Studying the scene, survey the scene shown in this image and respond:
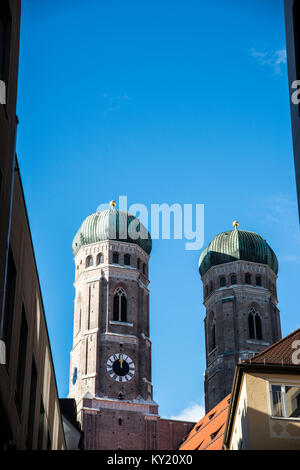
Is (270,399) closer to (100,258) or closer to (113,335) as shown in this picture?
(113,335)

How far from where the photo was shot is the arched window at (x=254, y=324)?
79562mm

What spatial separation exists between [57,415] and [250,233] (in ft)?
199

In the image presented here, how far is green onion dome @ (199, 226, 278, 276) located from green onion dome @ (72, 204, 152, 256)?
7.41 meters

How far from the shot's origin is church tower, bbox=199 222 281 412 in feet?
255

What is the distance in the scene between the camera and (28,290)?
758 inches

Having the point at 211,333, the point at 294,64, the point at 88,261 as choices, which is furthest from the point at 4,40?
the point at 211,333

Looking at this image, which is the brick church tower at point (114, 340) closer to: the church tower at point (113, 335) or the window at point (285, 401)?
the church tower at point (113, 335)

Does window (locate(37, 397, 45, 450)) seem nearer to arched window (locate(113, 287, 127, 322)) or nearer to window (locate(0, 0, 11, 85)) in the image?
window (locate(0, 0, 11, 85))

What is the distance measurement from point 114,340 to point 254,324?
13690mm

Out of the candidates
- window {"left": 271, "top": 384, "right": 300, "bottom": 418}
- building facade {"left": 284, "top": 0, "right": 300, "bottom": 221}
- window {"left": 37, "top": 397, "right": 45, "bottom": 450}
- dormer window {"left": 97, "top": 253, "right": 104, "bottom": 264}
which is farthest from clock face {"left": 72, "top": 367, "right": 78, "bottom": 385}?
building facade {"left": 284, "top": 0, "right": 300, "bottom": 221}

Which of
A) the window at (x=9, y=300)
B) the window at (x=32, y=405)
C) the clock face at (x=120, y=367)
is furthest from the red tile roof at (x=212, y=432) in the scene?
the window at (x=9, y=300)

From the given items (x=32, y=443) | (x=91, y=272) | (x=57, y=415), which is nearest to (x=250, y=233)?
(x=91, y=272)

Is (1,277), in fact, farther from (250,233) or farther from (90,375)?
(250,233)
